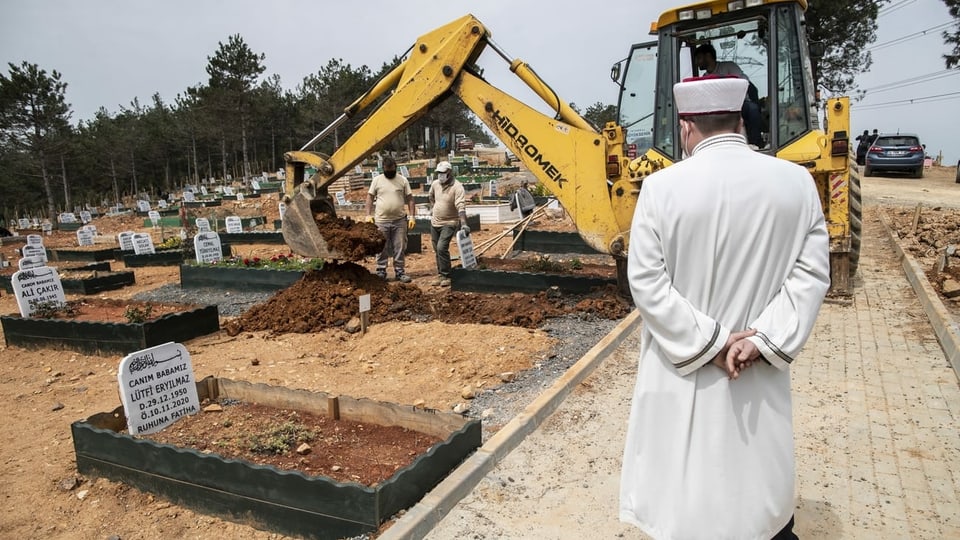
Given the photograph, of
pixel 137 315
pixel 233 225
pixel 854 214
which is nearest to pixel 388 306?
pixel 137 315

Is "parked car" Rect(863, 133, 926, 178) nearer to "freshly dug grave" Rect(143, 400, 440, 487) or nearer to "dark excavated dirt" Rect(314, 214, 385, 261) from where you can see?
"dark excavated dirt" Rect(314, 214, 385, 261)

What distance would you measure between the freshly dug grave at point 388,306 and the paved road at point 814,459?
1.65m

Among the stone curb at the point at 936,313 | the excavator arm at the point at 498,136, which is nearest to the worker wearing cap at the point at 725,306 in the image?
the stone curb at the point at 936,313

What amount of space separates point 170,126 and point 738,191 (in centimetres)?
5363

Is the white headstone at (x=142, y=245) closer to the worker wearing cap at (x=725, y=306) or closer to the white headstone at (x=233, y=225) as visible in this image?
the white headstone at (x=233, y=225)

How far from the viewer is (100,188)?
49844 mm

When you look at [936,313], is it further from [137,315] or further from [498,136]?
[137,315]

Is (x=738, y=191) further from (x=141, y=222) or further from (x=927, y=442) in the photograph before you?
(x=141, y=222)

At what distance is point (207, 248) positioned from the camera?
451 inches

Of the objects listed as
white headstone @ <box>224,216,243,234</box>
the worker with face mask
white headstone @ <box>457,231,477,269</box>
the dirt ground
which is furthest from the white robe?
white headstone @ <box>224,216,243,234</box>

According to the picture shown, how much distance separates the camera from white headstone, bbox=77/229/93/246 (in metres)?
18.4

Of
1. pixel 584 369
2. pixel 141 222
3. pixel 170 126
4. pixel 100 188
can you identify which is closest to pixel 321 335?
pixel 584 369

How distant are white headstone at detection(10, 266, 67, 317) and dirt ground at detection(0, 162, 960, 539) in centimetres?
58

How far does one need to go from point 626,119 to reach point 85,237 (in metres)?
17.2
